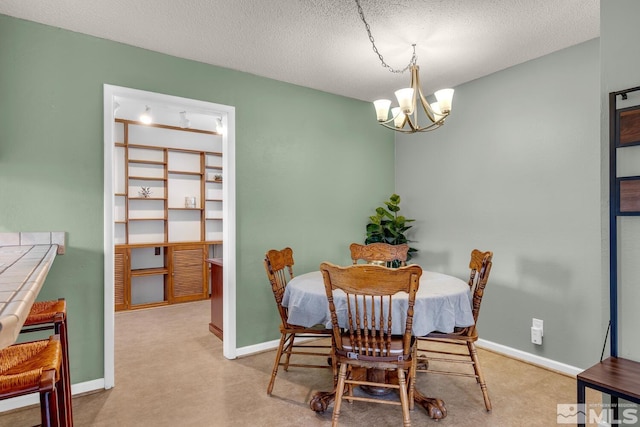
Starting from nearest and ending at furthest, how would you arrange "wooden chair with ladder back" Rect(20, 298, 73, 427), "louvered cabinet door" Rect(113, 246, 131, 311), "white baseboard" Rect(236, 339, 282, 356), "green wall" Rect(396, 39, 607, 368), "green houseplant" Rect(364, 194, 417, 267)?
"wooden chair with ladder back" Rect(20, 298, 73, 427)
"green wall" Rect(396, 39, 607, 368)
"white baseboard" Rect(236, 339, 282, 356)
"green houseplant" Rect(364, 194, 417, 267)
"louvered cabinet door" Rect(113, 246, 131, 311)

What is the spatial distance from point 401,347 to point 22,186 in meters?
2.58

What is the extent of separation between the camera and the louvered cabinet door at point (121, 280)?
4.71 m

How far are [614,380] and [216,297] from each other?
3210 mm

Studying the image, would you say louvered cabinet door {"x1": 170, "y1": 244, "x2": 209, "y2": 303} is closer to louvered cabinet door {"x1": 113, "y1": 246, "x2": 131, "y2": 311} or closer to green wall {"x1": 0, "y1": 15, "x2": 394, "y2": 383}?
louvered cabinet door {"x1": 113, "y1": 246, "x2": 131, "y2": 311}

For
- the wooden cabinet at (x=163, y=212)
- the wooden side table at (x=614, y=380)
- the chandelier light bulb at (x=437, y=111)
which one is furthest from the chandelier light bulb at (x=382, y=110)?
the wooden cabinet at (x=163, y=212)

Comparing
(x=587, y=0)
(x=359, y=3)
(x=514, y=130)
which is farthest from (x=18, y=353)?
(x=514, y=130)

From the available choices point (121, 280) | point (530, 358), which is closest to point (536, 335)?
point (530, 358)

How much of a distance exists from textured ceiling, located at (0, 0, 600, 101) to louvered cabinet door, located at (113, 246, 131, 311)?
9.60ft

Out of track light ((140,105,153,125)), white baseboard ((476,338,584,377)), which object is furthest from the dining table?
track light ((140,105,153,125))

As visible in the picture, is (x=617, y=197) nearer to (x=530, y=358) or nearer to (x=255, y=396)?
(x=530, y=358)

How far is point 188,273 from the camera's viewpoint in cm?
522

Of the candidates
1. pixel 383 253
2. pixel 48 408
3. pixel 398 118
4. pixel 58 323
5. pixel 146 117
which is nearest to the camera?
pixel 48 408

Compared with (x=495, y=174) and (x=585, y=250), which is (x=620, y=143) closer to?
(x=585, y=250)

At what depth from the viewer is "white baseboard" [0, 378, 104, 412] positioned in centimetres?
234
